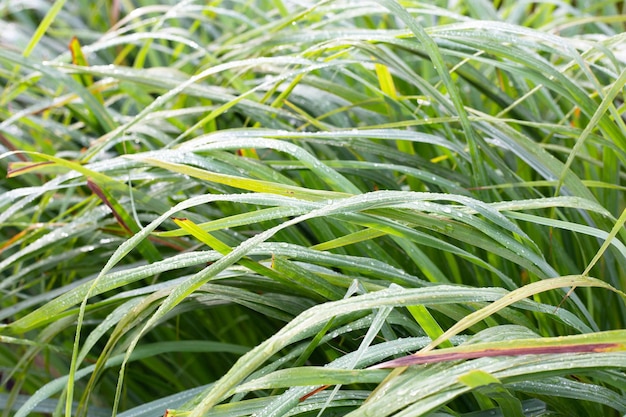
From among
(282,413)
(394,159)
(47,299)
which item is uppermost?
(394,159)

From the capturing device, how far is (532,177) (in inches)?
48.7

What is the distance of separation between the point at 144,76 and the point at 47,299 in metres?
0.41

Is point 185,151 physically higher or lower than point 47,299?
higher

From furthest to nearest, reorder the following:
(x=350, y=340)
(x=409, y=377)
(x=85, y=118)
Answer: (x=85, y=118), (x=350, y=340), (x=409, y=377)

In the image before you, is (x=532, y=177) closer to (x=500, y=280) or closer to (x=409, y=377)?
(x=500, y=280)

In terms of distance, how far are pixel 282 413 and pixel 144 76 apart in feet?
2.58

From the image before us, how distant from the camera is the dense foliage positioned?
2.39 feet

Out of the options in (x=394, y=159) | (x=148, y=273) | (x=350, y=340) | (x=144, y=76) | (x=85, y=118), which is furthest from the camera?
(x=85, y=118)

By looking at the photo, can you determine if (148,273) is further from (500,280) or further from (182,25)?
(182,25)

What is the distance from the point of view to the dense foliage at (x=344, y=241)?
28.7 inches

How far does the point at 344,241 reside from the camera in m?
0.89

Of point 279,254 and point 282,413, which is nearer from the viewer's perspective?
point 282,413

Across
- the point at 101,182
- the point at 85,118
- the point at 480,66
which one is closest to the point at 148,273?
the point at 101,182

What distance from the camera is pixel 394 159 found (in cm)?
114
